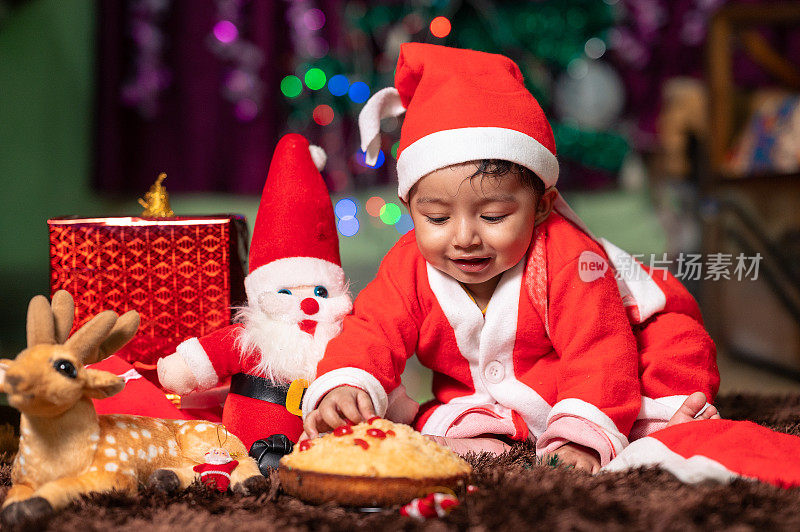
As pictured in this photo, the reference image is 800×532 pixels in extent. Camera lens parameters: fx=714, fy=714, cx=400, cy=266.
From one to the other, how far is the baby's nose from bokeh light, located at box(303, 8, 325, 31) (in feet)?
8.05

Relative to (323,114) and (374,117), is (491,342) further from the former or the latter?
(323,114)

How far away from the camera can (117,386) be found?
68 centimetres

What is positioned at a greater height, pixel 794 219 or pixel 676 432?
pixel 794 219

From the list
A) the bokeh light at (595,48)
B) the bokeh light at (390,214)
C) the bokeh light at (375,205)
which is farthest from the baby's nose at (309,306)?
the bokeh light at (595,48)

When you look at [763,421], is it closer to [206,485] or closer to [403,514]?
[403,514]

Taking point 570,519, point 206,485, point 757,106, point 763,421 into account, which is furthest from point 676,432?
point 757,106

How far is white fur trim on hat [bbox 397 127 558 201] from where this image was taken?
36.0 inches

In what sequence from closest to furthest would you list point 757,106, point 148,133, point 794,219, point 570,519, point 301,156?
point 570,519
point 301,156
point 794,219
point 757,106
point 148,133

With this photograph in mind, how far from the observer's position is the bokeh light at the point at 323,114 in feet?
10.3

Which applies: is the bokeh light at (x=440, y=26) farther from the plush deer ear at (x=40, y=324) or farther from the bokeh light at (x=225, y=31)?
the plush deer ear at (x=40, y=324)

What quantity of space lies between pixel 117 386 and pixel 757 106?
228 centimetres

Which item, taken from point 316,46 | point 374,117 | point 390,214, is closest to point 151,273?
point 374,117

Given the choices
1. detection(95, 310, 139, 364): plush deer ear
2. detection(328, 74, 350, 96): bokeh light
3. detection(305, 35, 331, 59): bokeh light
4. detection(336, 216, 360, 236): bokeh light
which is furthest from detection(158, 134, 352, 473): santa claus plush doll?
detection(305, 35, 331, 59): bokeh light

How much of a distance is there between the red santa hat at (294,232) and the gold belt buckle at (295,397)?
14 centimetres
